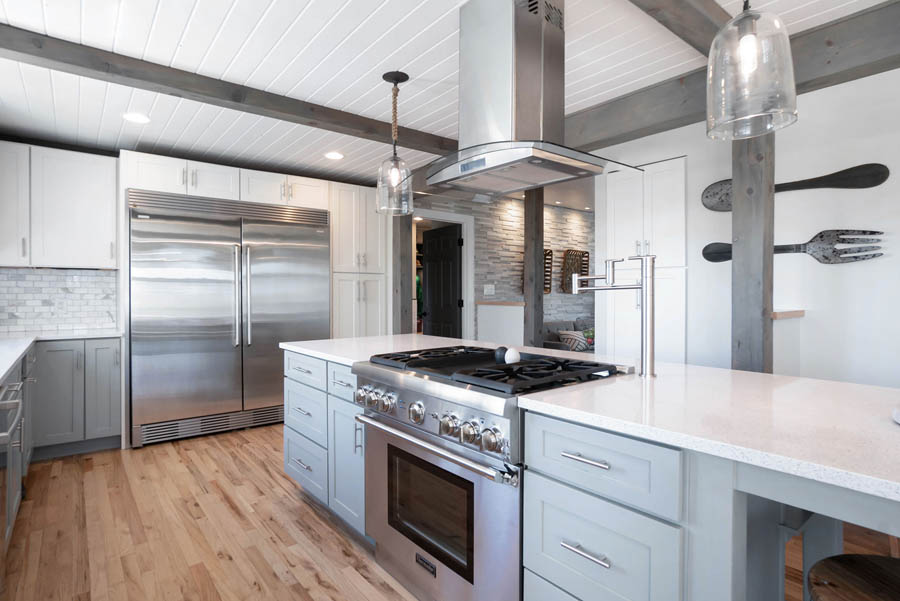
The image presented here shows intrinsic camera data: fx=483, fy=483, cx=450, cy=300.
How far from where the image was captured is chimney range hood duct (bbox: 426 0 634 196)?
6.07 feet

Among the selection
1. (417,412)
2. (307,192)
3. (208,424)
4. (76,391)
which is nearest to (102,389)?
(76,391)

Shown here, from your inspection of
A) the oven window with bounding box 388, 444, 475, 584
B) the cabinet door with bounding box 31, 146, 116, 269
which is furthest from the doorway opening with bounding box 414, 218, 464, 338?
the oven window with bounding box 388, 444, 475, 584

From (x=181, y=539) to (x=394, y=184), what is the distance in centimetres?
209

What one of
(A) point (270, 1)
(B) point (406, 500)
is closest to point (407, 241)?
(A) point (270, 1)

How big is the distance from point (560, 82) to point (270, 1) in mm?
1281

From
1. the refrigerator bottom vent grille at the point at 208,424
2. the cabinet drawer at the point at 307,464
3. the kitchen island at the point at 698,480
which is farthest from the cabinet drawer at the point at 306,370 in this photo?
the refrigerator bottom vent grille at the point at 208,424

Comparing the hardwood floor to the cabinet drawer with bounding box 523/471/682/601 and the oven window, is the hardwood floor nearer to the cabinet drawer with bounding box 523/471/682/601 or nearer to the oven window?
the oven window

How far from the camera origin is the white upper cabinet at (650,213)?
12.0 feet

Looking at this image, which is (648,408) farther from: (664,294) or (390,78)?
(664,294)

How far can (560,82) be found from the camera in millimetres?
2021

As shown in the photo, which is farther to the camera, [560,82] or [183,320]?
[183,320]

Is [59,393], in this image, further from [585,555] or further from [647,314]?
[647,314]

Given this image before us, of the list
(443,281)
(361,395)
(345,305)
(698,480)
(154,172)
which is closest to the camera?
(698,480)

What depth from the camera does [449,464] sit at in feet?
5.53
